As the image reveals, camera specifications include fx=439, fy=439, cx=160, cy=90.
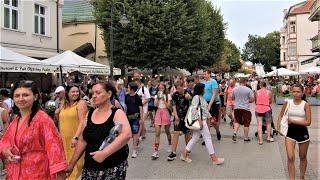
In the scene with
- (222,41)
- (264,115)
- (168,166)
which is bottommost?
(168,166)

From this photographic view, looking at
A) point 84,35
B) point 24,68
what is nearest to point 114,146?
point 24,68

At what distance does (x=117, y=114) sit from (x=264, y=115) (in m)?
8.42

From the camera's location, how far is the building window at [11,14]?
20328mm

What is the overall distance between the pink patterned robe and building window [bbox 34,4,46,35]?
812 inches

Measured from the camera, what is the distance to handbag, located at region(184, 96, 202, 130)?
8.49m

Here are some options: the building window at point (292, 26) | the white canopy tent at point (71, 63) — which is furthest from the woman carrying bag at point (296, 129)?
the building window at point (292, 26)

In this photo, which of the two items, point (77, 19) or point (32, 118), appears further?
point (77, 19)

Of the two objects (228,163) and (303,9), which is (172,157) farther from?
(303,9)

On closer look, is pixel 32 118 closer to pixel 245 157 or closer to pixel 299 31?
pixel 245 157

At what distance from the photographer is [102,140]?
12.2ft

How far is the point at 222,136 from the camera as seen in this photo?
12250mm

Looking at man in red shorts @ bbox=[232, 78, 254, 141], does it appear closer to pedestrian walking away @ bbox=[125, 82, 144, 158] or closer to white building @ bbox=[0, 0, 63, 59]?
pedestrian walking away @ bbox=[125, 82, 144, 158]

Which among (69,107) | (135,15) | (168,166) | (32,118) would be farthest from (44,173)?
(135,15)

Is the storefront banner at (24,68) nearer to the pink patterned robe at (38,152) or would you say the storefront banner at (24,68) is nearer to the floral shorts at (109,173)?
the floral shorts at (109,173)
